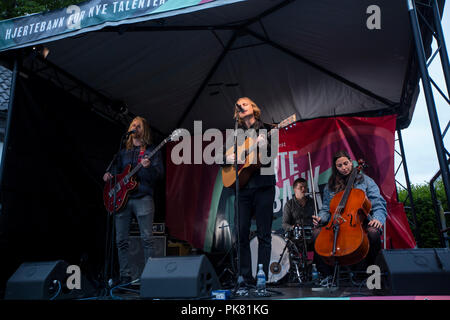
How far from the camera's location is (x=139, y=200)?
436 cm

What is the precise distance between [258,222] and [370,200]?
1.45 m

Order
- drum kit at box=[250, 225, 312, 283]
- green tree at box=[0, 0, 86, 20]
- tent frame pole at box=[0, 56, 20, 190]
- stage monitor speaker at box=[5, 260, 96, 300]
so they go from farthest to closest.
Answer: green tree at box=[0, 0, 86, 20] < drum kit at box=[250, 225, 312, 283] < tent frame pole at box=[0, 56, 20, 190] < stage monitor speaker at box=[5, 260, 96, 300]

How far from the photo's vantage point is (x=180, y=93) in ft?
20.9

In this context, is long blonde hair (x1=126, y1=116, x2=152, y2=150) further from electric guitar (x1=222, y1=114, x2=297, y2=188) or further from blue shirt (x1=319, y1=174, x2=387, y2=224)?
blue shirt (x1=319, y1=174, x2=387, y2=224)

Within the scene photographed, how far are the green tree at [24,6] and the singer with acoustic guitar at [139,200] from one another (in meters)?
9.89

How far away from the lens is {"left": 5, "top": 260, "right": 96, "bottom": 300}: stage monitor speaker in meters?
3.18

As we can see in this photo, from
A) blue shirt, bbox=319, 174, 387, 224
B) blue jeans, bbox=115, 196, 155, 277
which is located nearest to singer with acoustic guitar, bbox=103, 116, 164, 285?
blue jeans, bbox=115, 196, 155, 277

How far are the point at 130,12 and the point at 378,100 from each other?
4600 millimetres

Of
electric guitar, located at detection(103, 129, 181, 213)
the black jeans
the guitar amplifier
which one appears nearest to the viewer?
the black jeans

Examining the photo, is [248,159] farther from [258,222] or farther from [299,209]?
[299,209]

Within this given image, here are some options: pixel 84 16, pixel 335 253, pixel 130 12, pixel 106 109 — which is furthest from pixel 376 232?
pixel 106 109

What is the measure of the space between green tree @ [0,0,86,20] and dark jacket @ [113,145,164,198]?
32.1 ft

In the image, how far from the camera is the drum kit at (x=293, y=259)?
16.6 feet
